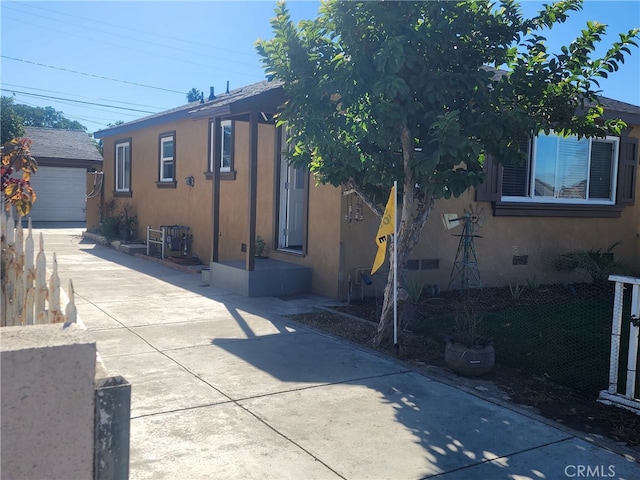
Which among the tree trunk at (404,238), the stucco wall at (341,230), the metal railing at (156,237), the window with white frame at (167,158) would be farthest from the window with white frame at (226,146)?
the tree trunk at (404,238)

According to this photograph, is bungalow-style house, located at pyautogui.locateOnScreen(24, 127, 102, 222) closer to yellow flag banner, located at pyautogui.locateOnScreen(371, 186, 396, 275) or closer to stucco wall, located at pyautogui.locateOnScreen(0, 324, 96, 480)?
yellow flag banner, located at pyautogui.locateOnScreen(371, 186, 396, 275)

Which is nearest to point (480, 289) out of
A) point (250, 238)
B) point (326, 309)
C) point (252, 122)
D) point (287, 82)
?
point (326, 309)

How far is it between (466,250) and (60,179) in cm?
2347

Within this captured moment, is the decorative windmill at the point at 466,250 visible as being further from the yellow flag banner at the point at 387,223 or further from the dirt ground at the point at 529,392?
the yellow flag banner at the point at 387,223

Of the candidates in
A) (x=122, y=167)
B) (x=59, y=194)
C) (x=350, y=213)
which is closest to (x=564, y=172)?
(x=350, y=213)

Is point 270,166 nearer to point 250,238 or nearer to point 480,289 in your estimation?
point 250,238

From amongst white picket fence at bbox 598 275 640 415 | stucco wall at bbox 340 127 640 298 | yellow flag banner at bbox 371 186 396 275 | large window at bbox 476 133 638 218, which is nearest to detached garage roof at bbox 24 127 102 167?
stucco wall at bbox 340 127 640 298

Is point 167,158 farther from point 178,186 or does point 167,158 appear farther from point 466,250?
point 466,250

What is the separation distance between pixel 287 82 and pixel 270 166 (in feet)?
14.7

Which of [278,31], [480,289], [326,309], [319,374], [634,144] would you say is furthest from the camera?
[634,144]

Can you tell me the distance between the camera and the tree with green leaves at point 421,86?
554 cm

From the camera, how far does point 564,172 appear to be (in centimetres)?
1088

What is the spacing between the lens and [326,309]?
815 centimetres

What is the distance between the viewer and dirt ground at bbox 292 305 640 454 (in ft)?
14.0
